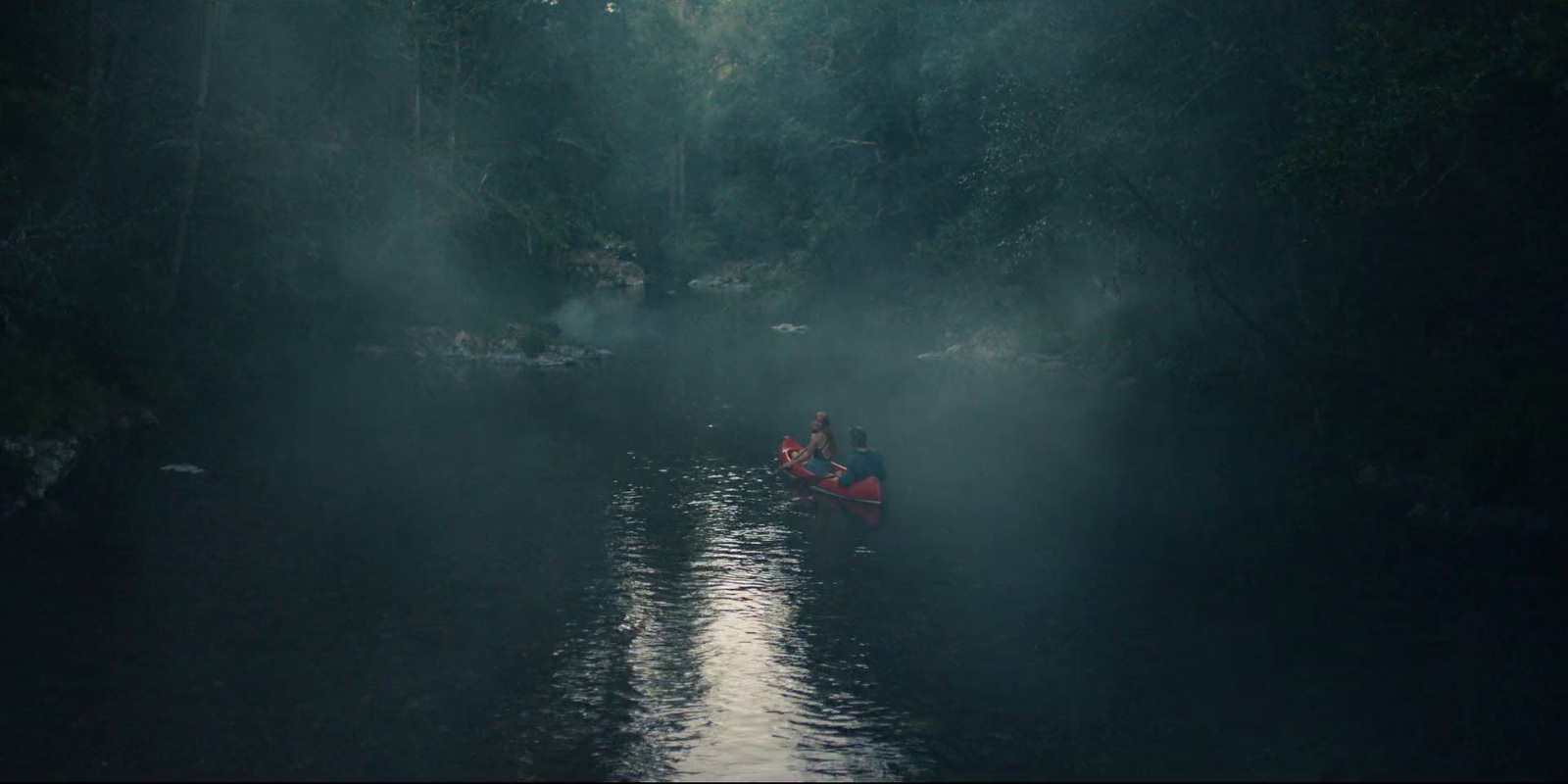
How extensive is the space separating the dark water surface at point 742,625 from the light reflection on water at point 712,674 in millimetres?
58

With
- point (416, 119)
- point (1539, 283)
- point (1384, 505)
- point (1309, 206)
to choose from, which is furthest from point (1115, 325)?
point (416, 119)

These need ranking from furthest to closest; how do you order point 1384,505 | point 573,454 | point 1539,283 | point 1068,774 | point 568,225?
point 568,225 < point 573,454 < point 1384,505 < point 1539,283 < point 1068,774

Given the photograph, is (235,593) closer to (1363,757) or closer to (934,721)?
(934,721)

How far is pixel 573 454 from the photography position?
28.8 m

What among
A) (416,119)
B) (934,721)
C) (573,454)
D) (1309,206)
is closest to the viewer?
(934,721)

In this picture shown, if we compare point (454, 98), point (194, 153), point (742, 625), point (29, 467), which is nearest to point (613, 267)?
point (454, 98)

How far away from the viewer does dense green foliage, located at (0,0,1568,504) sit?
21.2 metres

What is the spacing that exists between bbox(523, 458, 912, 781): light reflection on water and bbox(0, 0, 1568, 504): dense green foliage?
434 inches

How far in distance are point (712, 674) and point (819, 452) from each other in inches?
436

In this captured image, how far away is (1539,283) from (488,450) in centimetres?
2027

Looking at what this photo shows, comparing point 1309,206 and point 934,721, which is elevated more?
point 1309,206

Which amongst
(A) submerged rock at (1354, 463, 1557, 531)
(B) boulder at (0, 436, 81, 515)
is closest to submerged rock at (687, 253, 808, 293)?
(A) submerged rock at (1354, 463, 1557, 531)

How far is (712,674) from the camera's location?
1474cm

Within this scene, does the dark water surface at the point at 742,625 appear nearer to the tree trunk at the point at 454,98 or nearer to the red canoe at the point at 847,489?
the red canoe at the point at 847,489
